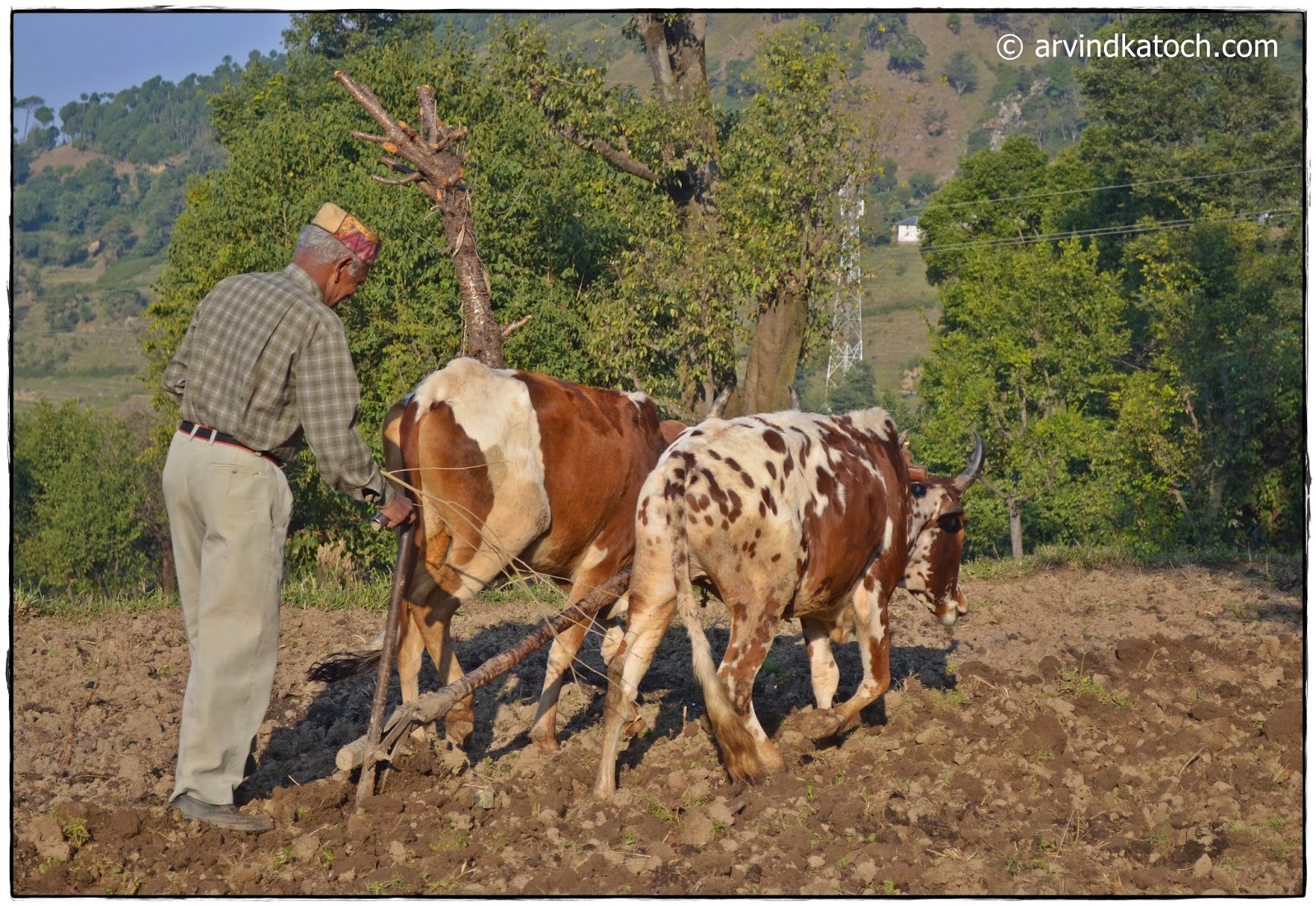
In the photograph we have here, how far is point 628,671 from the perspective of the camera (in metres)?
7.92

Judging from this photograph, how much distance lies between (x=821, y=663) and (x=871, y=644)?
1.32 feet

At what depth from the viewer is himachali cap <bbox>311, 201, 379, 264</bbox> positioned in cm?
712

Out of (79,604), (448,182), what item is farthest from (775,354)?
(79,604)

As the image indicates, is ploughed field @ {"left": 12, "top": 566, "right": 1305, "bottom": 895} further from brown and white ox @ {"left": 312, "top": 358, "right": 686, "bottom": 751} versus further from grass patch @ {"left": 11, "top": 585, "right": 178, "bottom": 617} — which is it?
brown and white ox @ {"left": 312, "top": 358, "right": 686, "bottom": 751}

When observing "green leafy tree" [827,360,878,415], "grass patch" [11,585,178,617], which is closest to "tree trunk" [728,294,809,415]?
"grass patch" [11,585,178,617]

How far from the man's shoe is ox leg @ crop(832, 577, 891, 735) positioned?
3669mm

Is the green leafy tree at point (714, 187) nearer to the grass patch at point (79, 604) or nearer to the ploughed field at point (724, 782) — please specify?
the grass patch at point (79, 604)

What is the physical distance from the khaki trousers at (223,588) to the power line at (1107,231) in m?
52.0

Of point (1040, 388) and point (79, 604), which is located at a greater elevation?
point (79, 604)

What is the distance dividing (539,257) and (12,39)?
18661 millimetres

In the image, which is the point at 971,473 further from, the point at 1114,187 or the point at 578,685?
the point at 1114,187

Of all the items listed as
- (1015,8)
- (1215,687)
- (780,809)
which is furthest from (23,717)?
(1015,8)

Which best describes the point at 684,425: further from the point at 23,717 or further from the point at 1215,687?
the point at 23,717

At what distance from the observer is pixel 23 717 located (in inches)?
351
